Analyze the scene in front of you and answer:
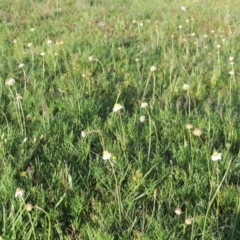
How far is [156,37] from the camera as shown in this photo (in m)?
5.70

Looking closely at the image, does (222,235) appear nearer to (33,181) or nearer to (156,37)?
(33,181)

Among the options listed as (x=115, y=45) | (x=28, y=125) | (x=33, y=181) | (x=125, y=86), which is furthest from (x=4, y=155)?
(x=115, y=45)

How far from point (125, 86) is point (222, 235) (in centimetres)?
218

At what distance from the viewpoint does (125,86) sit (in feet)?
12.8

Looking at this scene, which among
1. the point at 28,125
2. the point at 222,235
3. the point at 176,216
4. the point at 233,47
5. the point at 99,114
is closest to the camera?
the point at 222,235

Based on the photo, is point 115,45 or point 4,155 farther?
point 115,45

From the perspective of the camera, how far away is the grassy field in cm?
205

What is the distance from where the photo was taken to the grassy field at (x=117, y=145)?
80.7 inches

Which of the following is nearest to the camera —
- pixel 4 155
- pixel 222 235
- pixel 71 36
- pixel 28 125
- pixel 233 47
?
pixel 222 235

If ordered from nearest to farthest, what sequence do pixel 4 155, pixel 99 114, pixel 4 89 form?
pixel 4 155, pixel 99 114, pixel 4 89

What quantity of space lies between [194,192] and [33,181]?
3.03ft

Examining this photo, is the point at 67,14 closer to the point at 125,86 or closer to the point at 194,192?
the point at 125,86

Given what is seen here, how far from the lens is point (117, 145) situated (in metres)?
2.68

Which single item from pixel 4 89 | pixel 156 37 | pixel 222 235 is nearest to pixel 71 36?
pixel 156 37
